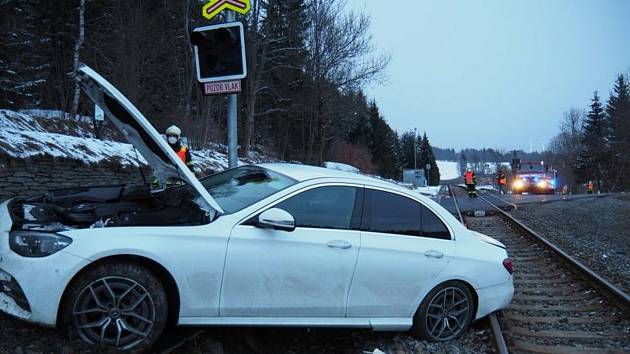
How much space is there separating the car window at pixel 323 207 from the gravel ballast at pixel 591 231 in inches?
193

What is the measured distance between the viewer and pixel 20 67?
22.5 m

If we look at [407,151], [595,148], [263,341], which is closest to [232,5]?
[263,341]

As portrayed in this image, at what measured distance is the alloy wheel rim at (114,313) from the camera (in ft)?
11.9

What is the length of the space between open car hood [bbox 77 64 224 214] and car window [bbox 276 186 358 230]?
0.66 meters

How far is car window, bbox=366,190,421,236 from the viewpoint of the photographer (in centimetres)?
470

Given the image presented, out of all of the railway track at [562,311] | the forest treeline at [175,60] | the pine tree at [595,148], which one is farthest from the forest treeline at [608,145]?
the railway track at [562,311]

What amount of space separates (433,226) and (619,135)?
214ft

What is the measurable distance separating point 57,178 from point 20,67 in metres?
15.4

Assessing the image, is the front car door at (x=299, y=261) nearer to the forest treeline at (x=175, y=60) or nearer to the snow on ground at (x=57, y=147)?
the snow on ground at (x=57, y=147)

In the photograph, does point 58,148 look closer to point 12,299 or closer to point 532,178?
point 12,299

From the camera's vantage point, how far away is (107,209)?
4648 mm

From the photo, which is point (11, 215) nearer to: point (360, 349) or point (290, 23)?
point (360, 349)

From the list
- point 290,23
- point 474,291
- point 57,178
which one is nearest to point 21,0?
point 290,23

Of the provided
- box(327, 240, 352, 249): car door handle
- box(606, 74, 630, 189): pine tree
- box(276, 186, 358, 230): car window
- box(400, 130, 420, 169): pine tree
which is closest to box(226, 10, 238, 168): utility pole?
box(276, 186, 358, 230): car window
